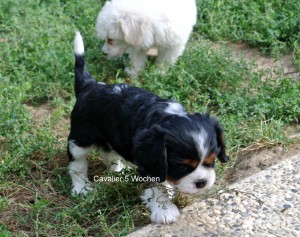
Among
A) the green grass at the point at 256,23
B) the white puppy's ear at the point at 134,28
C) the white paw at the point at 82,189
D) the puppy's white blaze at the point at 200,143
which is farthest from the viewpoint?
the green grass at the point at 256,23

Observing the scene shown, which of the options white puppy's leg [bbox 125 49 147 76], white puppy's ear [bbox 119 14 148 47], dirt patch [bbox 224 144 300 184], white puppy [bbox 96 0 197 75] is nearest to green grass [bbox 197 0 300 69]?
white puppy [bbox 96 0 197 75]

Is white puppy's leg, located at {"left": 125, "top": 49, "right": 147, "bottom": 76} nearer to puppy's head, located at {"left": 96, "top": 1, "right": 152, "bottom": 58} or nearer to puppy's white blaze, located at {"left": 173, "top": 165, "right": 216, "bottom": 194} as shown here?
puppy's head, located at {"left": 96, "top": 1, "right": 152, "bottom": 58}

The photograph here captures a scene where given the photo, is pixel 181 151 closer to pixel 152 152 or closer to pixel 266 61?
pixel 152 152

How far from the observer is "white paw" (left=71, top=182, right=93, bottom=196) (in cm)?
419

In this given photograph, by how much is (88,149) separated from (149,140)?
953 millimetres

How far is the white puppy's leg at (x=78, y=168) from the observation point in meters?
4.28

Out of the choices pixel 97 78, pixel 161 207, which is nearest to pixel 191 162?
pixel 161 207

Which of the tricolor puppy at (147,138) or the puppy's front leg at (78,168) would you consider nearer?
the tricolor puppy at (147,138)

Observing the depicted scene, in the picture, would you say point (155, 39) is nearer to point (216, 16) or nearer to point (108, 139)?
point (216, 16)

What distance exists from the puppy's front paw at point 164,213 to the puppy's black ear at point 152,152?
0.95 feet

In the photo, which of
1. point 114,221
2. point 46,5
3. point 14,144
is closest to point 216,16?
point 46,5

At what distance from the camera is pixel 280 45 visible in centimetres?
664

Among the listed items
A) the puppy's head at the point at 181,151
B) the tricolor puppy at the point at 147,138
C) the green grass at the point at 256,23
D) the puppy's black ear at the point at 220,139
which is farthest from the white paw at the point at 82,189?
the green grass at the point at 256,23

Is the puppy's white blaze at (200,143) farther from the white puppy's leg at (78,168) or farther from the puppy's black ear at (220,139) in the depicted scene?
the white puppy's leg at (78,168)
